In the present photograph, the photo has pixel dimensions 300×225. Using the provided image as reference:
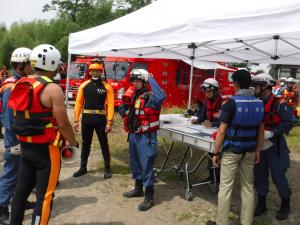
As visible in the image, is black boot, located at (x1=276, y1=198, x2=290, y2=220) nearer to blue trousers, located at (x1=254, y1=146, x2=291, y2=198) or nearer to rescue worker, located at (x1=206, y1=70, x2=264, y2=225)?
blue trousers, located at (x1=254, y1=146, x2=291, y2=198)

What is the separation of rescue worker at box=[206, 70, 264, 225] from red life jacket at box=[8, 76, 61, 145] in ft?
5.74

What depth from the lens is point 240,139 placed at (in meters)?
4.12

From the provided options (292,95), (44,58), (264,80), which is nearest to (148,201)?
(264,80)

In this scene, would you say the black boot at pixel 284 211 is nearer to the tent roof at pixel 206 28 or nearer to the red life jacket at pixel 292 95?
the tent roof at pixel 206 28

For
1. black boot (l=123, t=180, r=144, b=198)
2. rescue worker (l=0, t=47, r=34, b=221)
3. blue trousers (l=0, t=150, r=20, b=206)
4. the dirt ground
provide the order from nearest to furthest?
rescue worker (l=0, t=47, r=34, b=221), blue trousers (l=0, t=150, r=20, b=206), the dirt ground, black boot (l=123, t=180, r=144, b=198)

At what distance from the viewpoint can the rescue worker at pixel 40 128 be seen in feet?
10.8

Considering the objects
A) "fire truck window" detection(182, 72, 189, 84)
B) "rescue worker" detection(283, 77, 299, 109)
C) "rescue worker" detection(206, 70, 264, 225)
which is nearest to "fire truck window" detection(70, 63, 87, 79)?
"fire truck window" detection(182, 72, 189, 84)

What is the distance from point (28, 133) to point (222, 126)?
1.93 m

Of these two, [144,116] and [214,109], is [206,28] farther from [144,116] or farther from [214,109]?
[214,109]

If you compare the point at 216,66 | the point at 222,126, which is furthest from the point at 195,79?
the point at 222,126

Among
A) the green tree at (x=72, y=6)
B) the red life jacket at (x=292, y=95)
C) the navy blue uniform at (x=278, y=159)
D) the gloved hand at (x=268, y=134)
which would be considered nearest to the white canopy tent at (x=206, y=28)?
the navy blue uniform at (x=278, y=159)

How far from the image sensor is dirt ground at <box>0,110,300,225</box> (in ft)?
15.6

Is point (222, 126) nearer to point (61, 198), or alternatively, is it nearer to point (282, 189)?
point (282, 189)

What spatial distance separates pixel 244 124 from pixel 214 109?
188 cm
